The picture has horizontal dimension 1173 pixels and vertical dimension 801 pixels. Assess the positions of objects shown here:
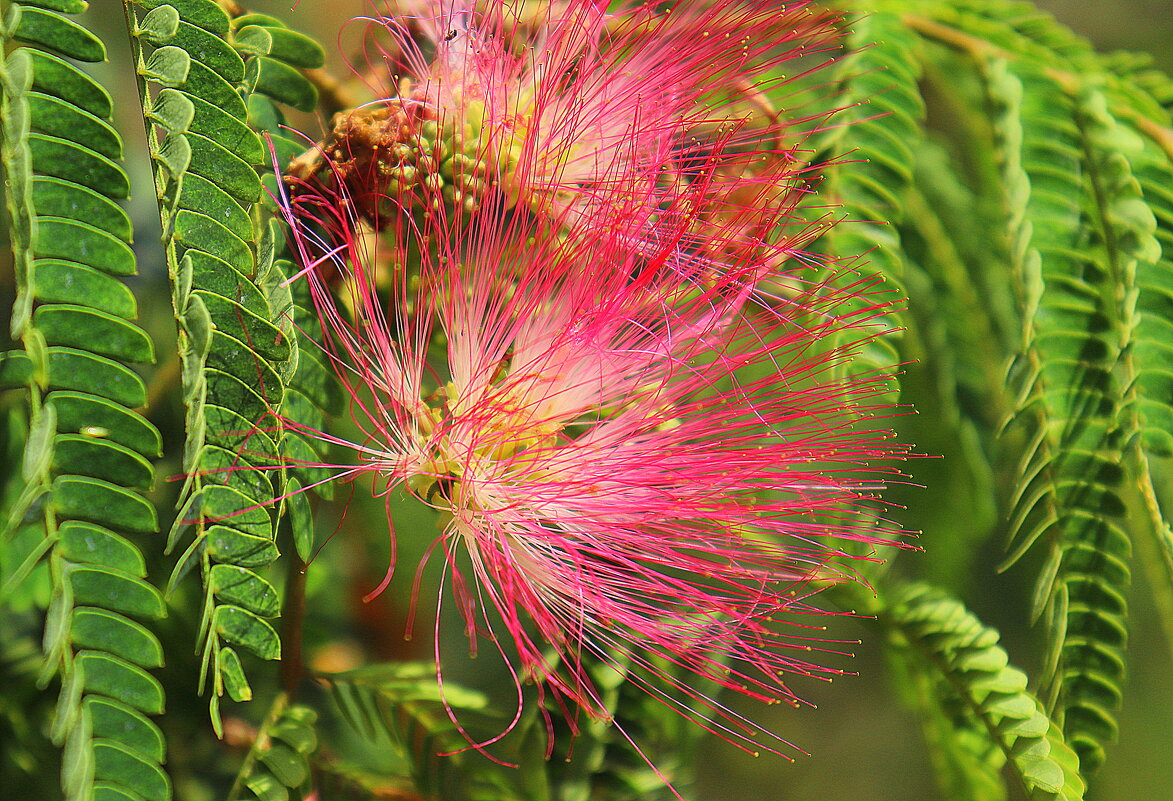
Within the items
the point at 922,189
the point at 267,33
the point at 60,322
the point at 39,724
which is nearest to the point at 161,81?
the point at 267,33

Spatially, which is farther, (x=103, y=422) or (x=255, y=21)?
(x=255, y=21)

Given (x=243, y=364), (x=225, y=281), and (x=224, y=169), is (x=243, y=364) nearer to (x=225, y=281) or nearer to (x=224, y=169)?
(x=225, y=281)

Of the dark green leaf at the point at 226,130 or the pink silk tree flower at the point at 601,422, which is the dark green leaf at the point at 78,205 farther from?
the pink silk tree flower at the point at 601,422

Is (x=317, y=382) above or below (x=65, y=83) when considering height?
below

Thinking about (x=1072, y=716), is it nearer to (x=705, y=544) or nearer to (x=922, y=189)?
(x=705, y=544)

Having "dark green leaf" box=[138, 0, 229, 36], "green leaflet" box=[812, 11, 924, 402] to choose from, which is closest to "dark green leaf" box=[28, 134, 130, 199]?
"dark green leaf" box=[138, 0, 229, 36]

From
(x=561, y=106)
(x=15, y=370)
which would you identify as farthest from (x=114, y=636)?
(x=561, y=106)

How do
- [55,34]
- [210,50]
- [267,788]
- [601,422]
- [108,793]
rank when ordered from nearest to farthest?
[108,793]
[55,34]
[210,50]
[267,788]
[601,422]
